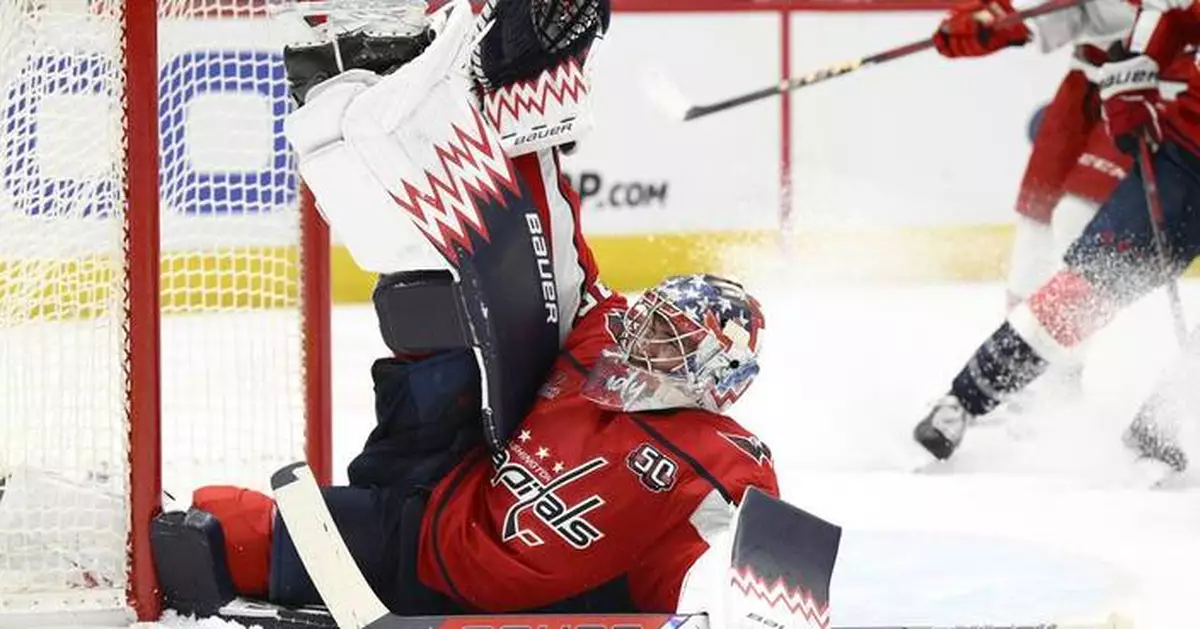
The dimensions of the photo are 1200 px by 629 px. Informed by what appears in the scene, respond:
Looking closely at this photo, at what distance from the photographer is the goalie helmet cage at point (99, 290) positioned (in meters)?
2.30

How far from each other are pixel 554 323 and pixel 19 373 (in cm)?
67

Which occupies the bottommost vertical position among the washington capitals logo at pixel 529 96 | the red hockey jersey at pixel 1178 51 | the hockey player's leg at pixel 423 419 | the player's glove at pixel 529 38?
the hockey player's leg at pixel 423 419

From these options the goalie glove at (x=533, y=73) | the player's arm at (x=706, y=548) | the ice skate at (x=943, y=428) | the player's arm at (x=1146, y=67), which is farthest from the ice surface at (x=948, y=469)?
the goalie glove at (x=533, y=73)

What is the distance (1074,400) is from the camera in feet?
13.9

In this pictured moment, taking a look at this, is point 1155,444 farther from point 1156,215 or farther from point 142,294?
point 142,294

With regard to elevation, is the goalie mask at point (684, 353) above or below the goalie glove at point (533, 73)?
below

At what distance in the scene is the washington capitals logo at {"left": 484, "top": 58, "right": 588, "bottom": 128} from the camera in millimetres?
2387

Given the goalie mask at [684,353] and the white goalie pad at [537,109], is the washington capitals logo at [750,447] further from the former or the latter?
the white goalie pad at [537,109]

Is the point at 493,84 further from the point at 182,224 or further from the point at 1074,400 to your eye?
the point at 1074,400

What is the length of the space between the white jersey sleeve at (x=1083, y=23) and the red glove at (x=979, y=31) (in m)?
0.03

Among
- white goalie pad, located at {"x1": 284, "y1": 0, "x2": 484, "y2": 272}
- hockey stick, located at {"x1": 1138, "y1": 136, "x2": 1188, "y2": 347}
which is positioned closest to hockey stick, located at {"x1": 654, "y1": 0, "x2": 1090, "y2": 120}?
hockey stick, located at {"x1": 1138, "y1": 136, "x2": 1188, "y2": 347}

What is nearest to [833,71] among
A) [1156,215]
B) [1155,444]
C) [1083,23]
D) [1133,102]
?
[1083,23]

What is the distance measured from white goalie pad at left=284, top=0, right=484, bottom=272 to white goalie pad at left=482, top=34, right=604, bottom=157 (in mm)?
161

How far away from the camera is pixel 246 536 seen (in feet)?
7.71
